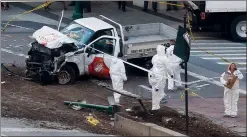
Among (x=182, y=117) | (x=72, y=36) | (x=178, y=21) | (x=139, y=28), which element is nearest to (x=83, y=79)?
(x=72, y=36)

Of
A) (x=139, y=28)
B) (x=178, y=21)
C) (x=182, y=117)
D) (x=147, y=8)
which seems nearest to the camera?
(x=182, y=117)

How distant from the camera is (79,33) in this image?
1869 cm

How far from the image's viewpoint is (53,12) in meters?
28.5

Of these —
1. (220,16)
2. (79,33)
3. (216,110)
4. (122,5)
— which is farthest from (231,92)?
(122,5)

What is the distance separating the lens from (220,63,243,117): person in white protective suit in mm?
15227

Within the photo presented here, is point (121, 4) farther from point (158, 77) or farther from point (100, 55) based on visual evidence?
point (158, 77)

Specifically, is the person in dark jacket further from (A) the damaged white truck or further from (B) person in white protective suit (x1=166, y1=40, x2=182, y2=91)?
(B) person in white protective suit (x1=166, y1=40, x2=182, y2=91)

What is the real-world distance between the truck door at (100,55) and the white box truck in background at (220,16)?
15.5 feet

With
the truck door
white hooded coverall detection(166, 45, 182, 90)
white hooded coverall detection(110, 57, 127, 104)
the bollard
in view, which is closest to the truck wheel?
the truck door

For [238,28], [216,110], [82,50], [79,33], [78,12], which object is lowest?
[216,110]

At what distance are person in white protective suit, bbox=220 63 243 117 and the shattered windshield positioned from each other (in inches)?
174

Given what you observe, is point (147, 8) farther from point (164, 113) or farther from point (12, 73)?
point (164, 113)

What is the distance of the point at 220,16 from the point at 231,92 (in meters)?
7.26

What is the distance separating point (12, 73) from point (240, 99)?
6097mm
